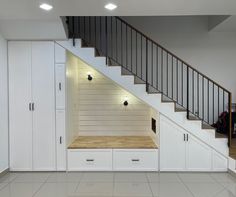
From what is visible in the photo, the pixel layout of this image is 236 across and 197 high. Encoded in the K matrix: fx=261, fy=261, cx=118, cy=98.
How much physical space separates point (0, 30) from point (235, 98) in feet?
19.5

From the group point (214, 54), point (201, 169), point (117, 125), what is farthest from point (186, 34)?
point (201, 169)

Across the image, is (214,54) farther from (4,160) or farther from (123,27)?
(4,160)

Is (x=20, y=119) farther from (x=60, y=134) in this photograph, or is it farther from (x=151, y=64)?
(x=151, y=64)

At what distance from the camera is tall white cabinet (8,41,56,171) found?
5473mm

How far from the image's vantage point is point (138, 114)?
670 centimetres

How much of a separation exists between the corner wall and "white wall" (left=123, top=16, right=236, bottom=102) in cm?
328
